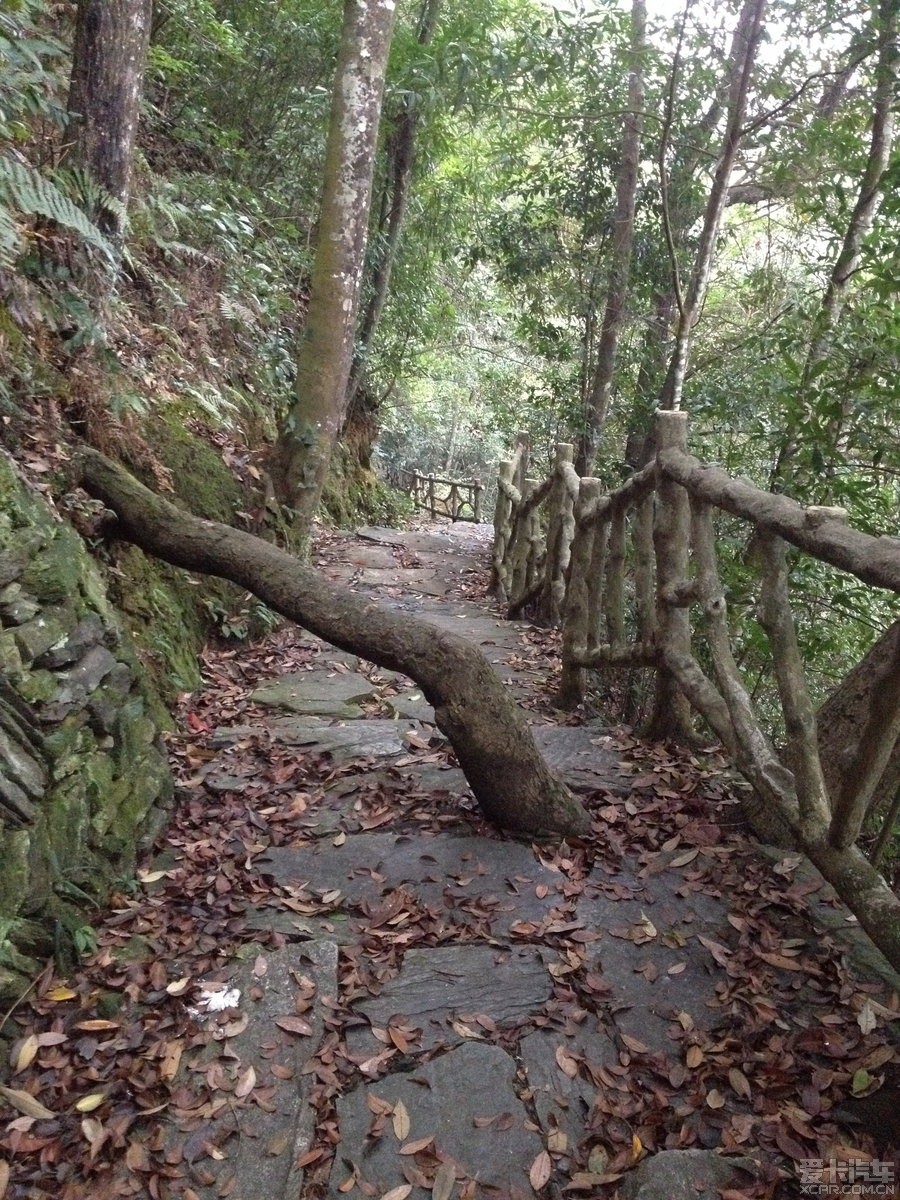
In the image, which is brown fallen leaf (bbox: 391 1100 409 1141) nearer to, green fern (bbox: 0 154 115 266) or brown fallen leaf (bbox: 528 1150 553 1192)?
brown fallen leaf (bbox: 528 1150 553 1192)

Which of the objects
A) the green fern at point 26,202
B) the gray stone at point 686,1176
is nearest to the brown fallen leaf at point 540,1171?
the gray stone at point 686,1176

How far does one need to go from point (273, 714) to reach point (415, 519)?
37.6ft

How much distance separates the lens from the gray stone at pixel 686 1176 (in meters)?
1.80

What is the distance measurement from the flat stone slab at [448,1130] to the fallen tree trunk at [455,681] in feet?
3.32

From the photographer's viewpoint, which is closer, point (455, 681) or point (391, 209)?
point (455, 681)

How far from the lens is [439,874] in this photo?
2.99 metres

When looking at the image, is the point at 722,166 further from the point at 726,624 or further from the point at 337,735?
the point at 337,735

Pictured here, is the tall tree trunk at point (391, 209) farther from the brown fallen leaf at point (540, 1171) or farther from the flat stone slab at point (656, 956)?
the brown fallen leaf at point (540, 1171)

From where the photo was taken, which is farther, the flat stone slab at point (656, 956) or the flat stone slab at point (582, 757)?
the flat stone slab at point (582, 757)

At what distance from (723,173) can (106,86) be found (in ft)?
14.8

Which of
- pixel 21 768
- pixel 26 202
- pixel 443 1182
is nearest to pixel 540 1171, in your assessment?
pixel 443 1182

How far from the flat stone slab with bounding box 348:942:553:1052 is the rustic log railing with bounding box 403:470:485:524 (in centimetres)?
1512

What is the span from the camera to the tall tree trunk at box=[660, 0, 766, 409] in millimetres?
6023

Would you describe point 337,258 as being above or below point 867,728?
above
